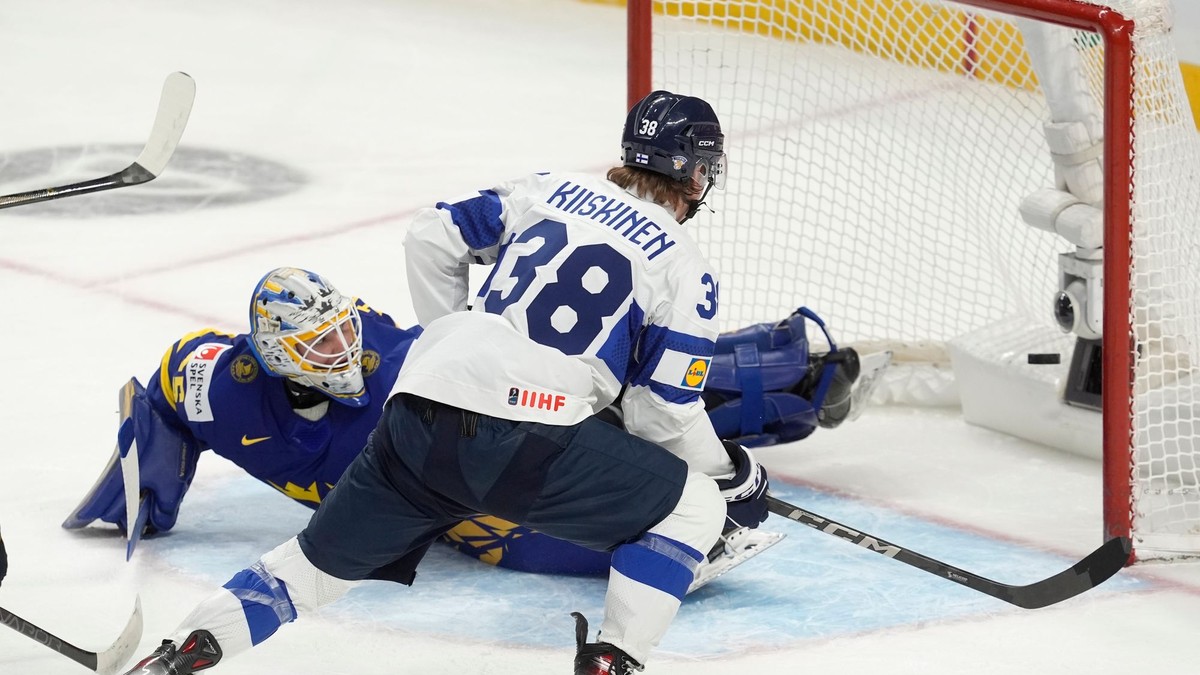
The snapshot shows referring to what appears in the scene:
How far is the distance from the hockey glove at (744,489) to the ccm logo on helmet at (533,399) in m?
0.34

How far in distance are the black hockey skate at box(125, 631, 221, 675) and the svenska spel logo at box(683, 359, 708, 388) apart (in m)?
0.74

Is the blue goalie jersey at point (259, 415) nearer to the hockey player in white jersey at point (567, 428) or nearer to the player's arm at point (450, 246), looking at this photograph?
the player's arm at point (450, 246)

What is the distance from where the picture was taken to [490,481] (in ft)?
8.04

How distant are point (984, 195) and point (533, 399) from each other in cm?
253

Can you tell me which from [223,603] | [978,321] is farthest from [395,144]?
[223,603]

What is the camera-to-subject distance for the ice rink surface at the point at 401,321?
9.61 feet

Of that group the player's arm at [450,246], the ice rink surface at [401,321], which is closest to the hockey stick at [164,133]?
the ice rink surface at [401,321]

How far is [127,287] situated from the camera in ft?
15.7

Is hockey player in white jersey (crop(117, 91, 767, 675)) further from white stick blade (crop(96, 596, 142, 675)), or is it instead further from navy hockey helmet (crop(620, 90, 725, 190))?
white stick blade (crop(96, 596, 142, 675))

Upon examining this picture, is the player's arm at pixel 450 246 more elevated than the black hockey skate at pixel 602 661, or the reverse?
the player's arm at pixel 450 246

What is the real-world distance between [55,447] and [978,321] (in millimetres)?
2111

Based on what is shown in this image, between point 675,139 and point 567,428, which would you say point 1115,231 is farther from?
point 567,428

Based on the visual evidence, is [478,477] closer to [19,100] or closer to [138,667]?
[138,667]

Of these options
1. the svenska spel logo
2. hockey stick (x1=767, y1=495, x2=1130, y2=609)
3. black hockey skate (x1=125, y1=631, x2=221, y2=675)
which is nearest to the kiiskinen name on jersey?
the svenska spel logo
